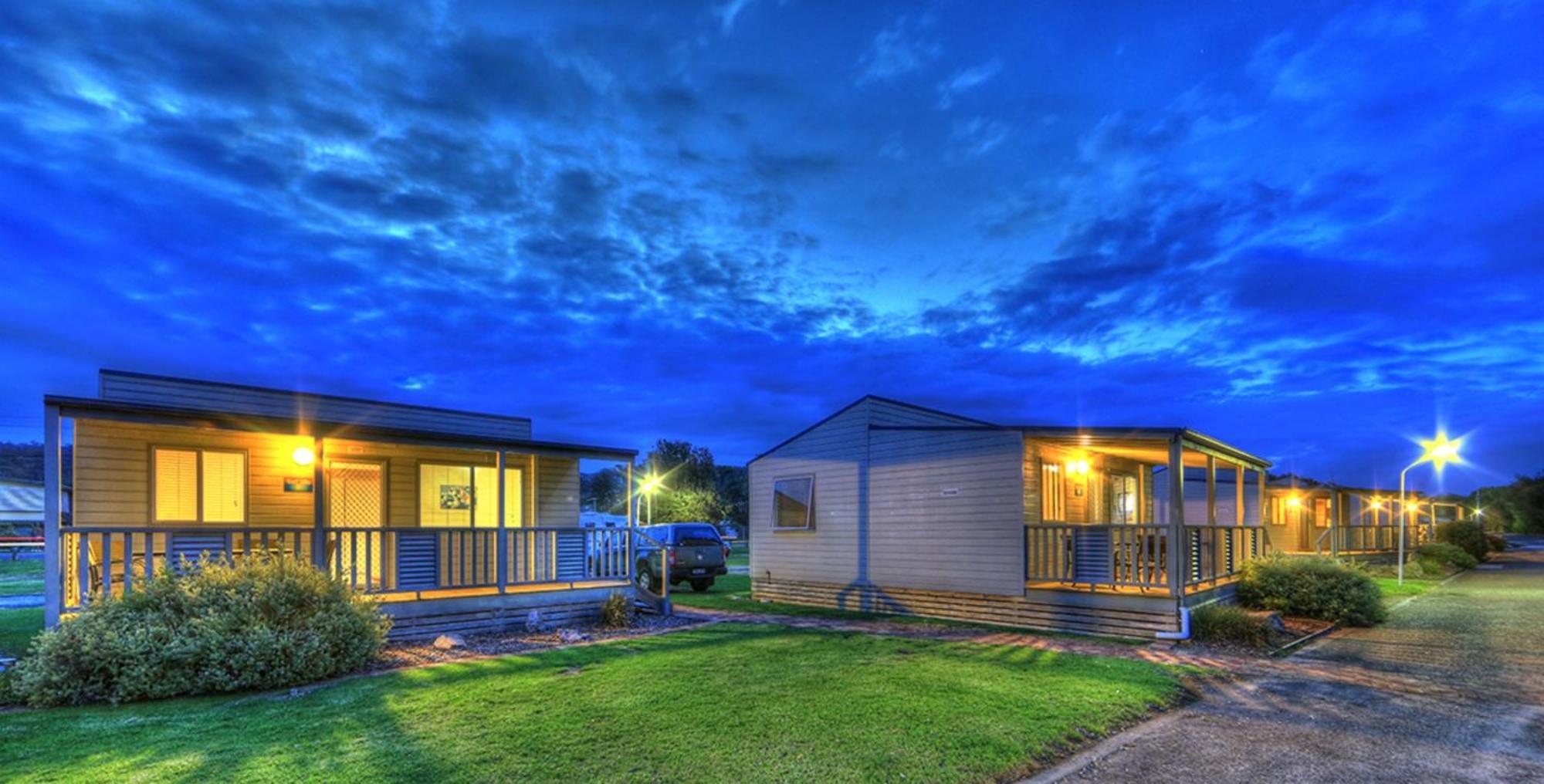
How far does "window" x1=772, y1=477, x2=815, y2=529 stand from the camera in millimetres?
15453

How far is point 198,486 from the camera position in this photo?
34.4 feet

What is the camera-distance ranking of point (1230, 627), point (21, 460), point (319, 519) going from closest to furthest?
point (319, 519) → point (1230, 627) → point (21, 460)

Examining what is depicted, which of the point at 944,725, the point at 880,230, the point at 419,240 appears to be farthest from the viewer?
the point at 419,240

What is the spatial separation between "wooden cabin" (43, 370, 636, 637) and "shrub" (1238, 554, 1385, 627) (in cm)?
1084

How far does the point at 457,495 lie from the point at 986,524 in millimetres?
9164

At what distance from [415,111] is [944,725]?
39.7 feet

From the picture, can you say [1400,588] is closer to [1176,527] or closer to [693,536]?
[1176,527]

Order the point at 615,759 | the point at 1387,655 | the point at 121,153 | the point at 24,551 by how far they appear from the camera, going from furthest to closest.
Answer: the point at 24,551
the point at 121,153
the point at 1387,655
the point at 615,759

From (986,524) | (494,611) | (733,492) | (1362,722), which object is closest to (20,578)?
(494,611)

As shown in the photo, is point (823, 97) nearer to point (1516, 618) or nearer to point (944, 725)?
point (944, 725)

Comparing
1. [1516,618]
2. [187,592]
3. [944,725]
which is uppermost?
[187,592]

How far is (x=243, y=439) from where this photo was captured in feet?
35.6

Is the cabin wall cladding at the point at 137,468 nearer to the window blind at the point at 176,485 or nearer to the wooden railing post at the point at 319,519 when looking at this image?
the window blind at the point at 176,485

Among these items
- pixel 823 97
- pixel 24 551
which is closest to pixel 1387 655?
pixel 823 97
